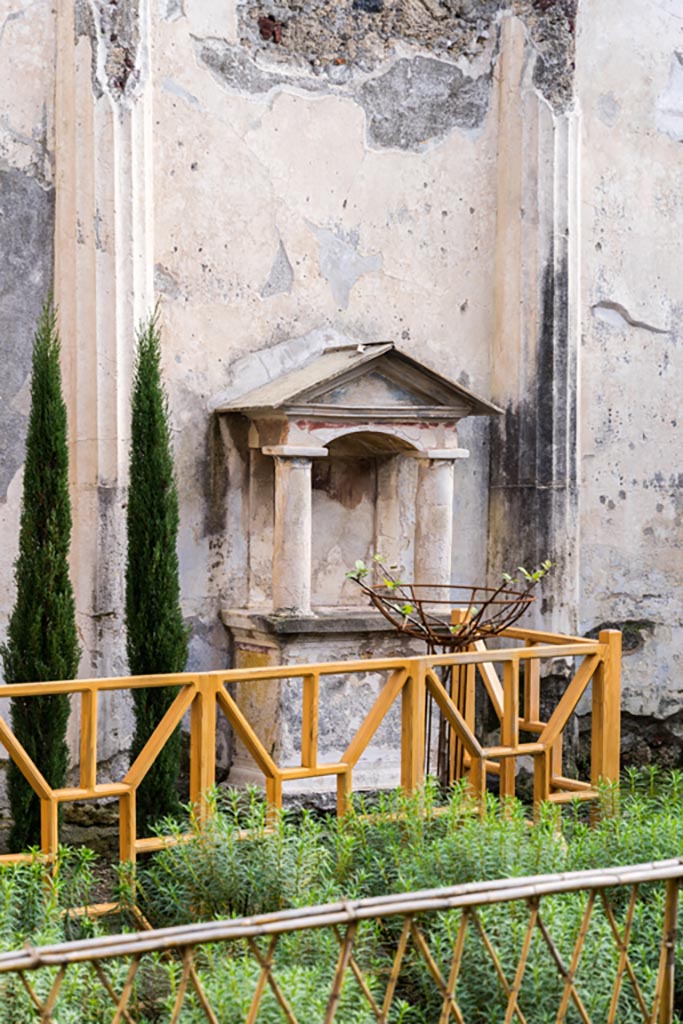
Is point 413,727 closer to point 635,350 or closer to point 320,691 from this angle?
point 320,691

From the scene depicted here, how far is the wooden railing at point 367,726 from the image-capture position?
566cm

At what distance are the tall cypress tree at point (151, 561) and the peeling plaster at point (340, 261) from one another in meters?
1.60

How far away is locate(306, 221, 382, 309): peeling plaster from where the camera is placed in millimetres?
9344

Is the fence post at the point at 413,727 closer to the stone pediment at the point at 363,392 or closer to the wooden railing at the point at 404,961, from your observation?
the wooden railing at the point at 404,961

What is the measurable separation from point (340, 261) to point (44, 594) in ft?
10.1

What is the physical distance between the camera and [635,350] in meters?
10.2

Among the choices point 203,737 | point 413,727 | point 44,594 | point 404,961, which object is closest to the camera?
point 404,961

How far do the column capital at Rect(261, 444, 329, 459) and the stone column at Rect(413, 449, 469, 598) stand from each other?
2.41 ft

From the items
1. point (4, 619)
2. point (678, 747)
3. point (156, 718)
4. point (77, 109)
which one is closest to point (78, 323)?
point (77, 109)

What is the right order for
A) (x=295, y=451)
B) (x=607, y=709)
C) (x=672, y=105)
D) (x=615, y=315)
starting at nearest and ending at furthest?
(x=607, y=709)
(x=295, y=451)
(x=615, y=315)
(x=672, y=105)

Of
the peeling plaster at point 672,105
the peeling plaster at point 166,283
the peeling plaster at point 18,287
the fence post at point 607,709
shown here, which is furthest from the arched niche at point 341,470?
the peeling plaster at point 672,105

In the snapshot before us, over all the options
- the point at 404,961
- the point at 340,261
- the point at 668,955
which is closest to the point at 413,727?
the point at 404,961

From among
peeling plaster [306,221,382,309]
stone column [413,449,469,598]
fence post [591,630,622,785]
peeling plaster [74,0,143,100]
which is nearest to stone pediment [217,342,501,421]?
stone column [413,449,469,598]

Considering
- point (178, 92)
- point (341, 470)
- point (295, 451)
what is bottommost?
point (341, 470)
